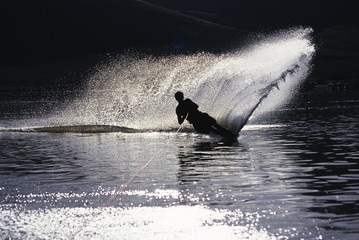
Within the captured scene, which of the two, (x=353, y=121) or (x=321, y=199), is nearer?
(x=321, y=199)

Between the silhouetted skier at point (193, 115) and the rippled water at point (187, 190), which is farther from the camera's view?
the silhouetted skier at point (193, 115)

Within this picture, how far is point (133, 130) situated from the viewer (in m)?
35.2

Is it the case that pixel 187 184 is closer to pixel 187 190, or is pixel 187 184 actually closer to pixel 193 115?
pixel 187 190

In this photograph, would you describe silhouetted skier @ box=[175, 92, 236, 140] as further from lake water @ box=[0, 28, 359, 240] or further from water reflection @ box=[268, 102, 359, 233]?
water reflection @ box=[268, 102, 359, 233]

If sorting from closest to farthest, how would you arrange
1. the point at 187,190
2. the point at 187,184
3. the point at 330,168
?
the point at 187,190 < the point at 187,184 < the point at 330,168

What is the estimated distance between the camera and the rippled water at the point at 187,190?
11680 mm

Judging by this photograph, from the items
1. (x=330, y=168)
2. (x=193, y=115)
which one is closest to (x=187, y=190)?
(x=330, y=168)

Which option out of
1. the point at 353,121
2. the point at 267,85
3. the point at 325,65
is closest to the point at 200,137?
the point at 267,85

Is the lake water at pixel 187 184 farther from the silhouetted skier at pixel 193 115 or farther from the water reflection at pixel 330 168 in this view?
the silhouetted skier at pixel 193 115

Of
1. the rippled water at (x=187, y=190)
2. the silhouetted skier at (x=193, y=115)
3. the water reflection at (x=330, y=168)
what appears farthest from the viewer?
the silhouetted skier at (x=193, y=115)

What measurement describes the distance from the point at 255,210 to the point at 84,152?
43.0ft

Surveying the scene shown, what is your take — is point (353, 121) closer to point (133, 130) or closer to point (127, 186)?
point (133, 130)

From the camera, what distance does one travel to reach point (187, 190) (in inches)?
603

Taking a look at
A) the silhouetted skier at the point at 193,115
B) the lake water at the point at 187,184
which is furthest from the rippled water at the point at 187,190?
the silhouetted skier at the point at 193,115
